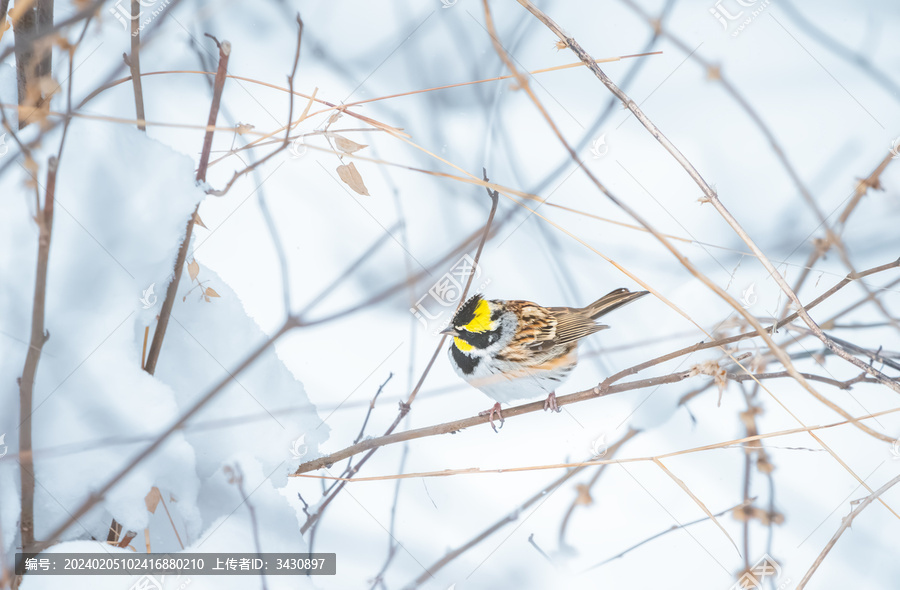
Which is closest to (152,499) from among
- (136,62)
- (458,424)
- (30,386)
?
(30,386)

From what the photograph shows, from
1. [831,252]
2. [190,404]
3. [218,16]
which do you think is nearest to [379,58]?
[218,16]

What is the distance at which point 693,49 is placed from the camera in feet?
5.33

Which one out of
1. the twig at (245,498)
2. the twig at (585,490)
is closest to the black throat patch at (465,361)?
the twig at (585,490)

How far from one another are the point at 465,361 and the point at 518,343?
15 cm

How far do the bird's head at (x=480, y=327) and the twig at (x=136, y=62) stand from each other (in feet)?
2.81

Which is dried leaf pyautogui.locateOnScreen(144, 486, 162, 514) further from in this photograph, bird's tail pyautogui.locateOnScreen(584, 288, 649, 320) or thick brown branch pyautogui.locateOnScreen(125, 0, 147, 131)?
bird's tail pyautogui.locateOnScreen(584, 288, 649, 320)

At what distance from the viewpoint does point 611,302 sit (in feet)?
5.14

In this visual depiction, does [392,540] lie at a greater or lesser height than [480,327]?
lesser

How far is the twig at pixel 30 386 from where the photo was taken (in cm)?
117

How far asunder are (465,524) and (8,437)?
1.10m

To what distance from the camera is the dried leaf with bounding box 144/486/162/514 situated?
133cm

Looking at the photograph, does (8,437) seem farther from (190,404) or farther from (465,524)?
(465,524)

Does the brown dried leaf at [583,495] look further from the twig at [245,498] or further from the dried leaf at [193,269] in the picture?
the dried leaf at [193,269]

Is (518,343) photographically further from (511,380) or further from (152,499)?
(152,499)
